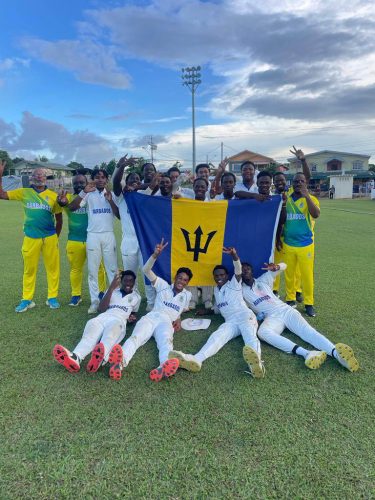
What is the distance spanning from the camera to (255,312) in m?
5.25

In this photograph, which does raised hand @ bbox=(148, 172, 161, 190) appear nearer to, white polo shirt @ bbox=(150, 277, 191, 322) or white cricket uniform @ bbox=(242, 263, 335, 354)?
white polo shirt @ bbox=(150, 277, 191, 322)

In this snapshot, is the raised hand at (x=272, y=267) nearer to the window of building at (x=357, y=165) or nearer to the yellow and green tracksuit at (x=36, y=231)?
the yellow and green tracksuit at (x=36, y=231)

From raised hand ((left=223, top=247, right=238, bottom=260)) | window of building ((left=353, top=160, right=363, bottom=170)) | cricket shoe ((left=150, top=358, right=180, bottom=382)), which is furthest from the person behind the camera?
window of building ((left=353, top=160, right=363, bottom=170))

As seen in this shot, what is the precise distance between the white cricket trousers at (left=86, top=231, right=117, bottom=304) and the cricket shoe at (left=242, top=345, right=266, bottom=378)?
288cm

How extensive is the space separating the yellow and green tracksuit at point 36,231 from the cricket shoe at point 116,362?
108 inches

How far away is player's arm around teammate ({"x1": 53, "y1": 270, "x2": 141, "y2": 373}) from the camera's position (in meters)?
3.82

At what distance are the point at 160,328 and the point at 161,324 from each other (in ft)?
0.28

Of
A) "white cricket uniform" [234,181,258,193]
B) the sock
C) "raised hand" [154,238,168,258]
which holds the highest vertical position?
"white cricket uniform" [234,181,258,193]

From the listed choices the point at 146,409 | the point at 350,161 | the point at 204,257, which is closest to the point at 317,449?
the point at 146,409

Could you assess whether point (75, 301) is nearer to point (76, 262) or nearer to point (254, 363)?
point (76, 262)

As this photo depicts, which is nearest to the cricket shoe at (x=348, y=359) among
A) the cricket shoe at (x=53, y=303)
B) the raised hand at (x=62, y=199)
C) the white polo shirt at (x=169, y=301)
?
the white polo shirt at (x=169, y=301)

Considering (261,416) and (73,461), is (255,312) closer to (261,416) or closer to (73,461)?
(261,416)

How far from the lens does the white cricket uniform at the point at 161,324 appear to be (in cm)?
419

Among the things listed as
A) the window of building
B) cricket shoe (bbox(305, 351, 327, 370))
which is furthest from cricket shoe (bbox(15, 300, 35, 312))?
the window of building
